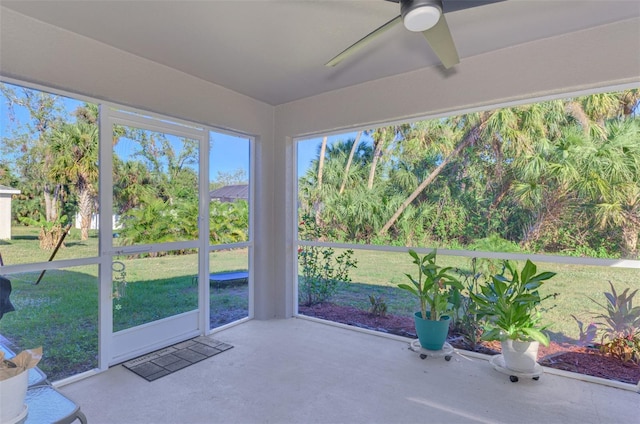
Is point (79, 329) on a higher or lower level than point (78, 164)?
lower

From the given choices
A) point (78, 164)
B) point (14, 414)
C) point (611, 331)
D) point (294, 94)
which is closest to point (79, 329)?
point (78, 164)

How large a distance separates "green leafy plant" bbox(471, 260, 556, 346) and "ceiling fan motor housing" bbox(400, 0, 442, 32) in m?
2.09

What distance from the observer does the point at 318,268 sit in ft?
13.9

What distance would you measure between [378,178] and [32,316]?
3331 millimetres

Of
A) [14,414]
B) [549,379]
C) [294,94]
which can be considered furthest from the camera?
[294,94]

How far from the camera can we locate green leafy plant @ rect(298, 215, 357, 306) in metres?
4.11

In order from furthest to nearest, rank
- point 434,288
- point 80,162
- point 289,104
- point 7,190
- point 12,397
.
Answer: point 289,104, point 434,288, point 80,162, point 7,190, point 12,397

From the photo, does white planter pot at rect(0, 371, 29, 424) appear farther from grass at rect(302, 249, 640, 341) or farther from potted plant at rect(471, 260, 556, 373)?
grass at rect(302, 249, 640, 341)

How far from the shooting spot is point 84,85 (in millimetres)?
2488

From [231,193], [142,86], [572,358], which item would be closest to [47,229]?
[142,86]

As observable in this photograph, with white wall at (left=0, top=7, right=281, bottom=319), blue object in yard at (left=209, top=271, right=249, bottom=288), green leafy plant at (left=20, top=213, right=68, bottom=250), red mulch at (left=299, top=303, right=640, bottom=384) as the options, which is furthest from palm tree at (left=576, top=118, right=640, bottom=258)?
green leafy plant at (left=20, top=213, right=68, bottom=250)

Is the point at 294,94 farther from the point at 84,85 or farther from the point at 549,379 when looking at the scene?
the point at 549,379

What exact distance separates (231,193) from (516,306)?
303 centimetres

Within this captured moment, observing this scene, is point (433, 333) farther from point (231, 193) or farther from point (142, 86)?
point (142, 86)
